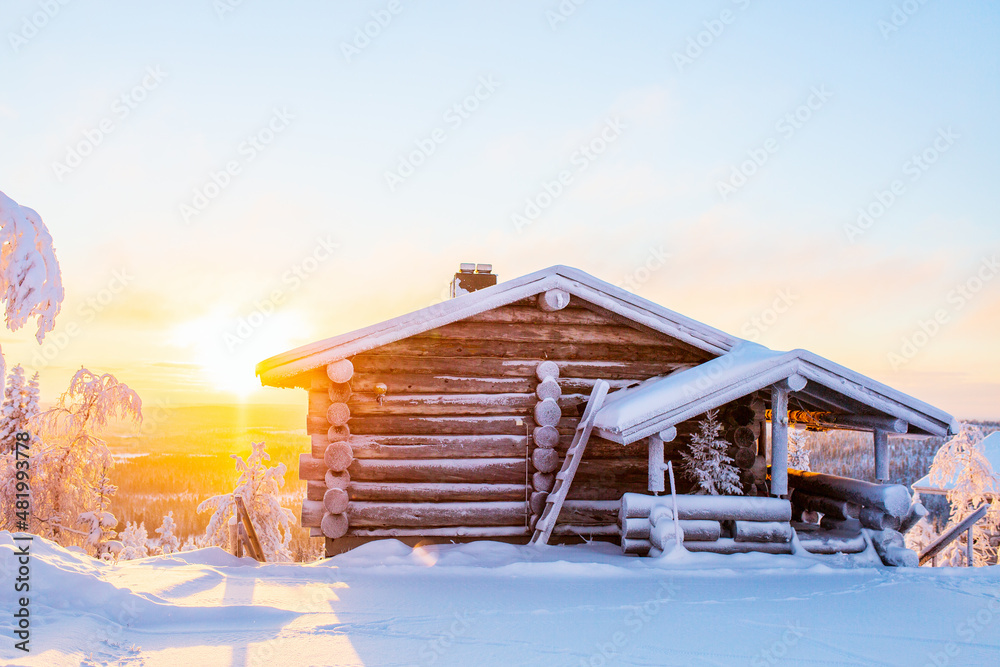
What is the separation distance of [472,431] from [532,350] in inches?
63.1

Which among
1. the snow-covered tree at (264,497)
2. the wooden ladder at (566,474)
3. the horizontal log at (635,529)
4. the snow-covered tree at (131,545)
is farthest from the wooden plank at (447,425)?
the snow-covered tree at (131,545)

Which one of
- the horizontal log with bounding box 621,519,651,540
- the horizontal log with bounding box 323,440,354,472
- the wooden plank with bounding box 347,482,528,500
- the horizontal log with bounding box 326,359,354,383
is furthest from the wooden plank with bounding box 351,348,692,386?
the horizontal log with bounding box 621,519,651,540

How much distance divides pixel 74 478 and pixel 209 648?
30.4 ft

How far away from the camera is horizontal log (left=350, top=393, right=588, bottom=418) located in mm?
9539

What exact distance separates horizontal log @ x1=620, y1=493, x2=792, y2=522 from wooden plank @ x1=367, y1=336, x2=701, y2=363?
2480 millimetres

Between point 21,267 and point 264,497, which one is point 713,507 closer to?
point 21,267

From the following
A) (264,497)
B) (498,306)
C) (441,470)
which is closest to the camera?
(441,470)

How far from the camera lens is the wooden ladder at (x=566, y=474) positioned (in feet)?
30.1

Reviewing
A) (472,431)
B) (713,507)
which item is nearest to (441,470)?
(472,431)

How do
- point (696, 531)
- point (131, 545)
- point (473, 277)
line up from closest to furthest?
point (696, 531)
point (473, 277)
point (131, 545)

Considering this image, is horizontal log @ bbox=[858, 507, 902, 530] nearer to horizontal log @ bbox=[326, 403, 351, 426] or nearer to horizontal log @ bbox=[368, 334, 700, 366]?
horizontal log @ bbox=[368, 334, 700, 366]

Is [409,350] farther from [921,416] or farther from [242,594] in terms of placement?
[921,416]

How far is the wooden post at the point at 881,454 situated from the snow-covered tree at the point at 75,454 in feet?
38.9

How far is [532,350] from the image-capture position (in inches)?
396
